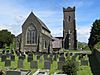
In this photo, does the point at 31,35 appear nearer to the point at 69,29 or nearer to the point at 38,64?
the point at 69,29

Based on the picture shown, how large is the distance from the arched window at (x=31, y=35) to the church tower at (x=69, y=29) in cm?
1016

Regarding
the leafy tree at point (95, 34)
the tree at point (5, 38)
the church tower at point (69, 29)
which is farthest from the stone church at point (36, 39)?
the tree at point (5, 38)

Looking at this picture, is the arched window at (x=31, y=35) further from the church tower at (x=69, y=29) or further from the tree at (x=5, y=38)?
the tree at (x=5, y=38)

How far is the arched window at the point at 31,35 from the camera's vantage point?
6333 centimetres

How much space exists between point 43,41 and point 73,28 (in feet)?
40.8

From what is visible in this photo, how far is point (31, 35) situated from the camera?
209 feet

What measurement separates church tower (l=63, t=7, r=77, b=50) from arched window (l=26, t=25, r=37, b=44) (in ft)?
33.3

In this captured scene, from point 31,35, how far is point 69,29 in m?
12.9

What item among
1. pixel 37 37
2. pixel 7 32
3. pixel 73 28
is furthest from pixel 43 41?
pixel 7 32

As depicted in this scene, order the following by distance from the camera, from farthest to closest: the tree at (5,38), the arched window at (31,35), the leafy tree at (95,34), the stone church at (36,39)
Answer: the tree at (5,38) < the leafy tree at (95,34) < the arched window at (31,35) < the stone church at (36,39)

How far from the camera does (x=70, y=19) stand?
7025 centimetres

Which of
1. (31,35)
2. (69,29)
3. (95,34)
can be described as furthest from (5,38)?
(95,34)

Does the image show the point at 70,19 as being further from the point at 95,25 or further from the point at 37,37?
the point at 37,37

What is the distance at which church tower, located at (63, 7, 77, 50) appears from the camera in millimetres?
68000
